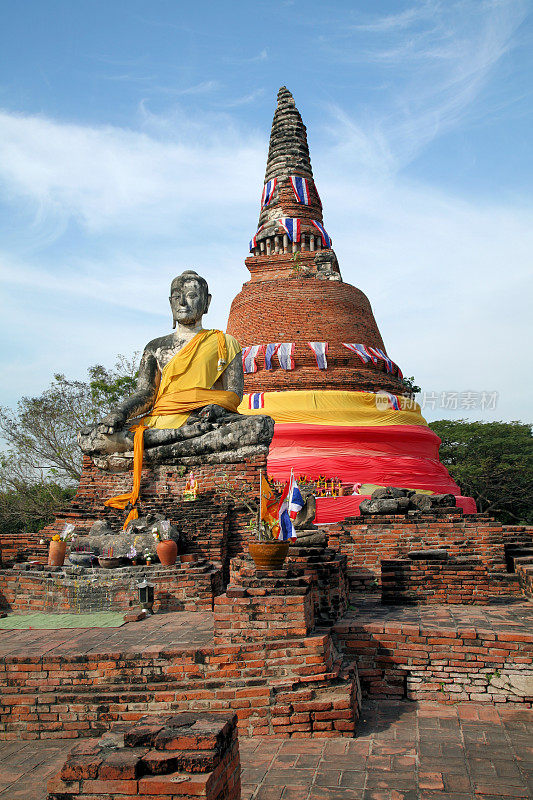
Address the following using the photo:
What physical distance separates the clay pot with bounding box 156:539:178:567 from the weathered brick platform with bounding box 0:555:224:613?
0.36 feet

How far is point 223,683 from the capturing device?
4680mm

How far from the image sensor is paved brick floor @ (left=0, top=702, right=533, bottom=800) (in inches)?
139

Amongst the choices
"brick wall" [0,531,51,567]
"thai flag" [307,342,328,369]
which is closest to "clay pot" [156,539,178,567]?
"brick wall" [0,531,51,567]

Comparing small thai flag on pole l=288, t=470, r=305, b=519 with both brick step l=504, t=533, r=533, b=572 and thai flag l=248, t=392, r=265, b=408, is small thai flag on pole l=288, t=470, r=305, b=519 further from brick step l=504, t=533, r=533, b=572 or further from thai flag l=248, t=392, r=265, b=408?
thai flag l=248, t=392, r=265, b=408

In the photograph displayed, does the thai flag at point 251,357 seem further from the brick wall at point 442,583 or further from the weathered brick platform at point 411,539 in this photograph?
the brick wall at point 442,583

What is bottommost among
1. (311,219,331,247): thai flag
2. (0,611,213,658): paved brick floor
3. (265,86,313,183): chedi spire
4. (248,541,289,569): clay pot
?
(0,611,213,658): paved brick floor

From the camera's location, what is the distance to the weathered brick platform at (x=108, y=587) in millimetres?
7203

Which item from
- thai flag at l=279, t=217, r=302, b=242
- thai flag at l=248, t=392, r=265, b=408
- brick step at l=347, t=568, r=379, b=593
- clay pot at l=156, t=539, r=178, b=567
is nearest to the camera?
clay pot at l=156, t=539, r=178, b=567

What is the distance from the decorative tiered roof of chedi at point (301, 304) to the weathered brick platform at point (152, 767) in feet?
47.7

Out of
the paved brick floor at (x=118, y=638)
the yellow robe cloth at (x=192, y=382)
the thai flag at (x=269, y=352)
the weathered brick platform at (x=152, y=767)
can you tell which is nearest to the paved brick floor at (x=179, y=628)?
the paved brick floor at (x=118, y=638)

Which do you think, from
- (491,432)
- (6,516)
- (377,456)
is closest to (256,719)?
(377,456)

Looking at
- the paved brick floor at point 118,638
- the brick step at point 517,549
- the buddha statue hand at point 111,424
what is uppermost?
the buddha statue hand at point 111,424

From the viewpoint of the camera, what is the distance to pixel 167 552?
781cm

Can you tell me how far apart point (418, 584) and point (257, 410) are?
31.7ft
